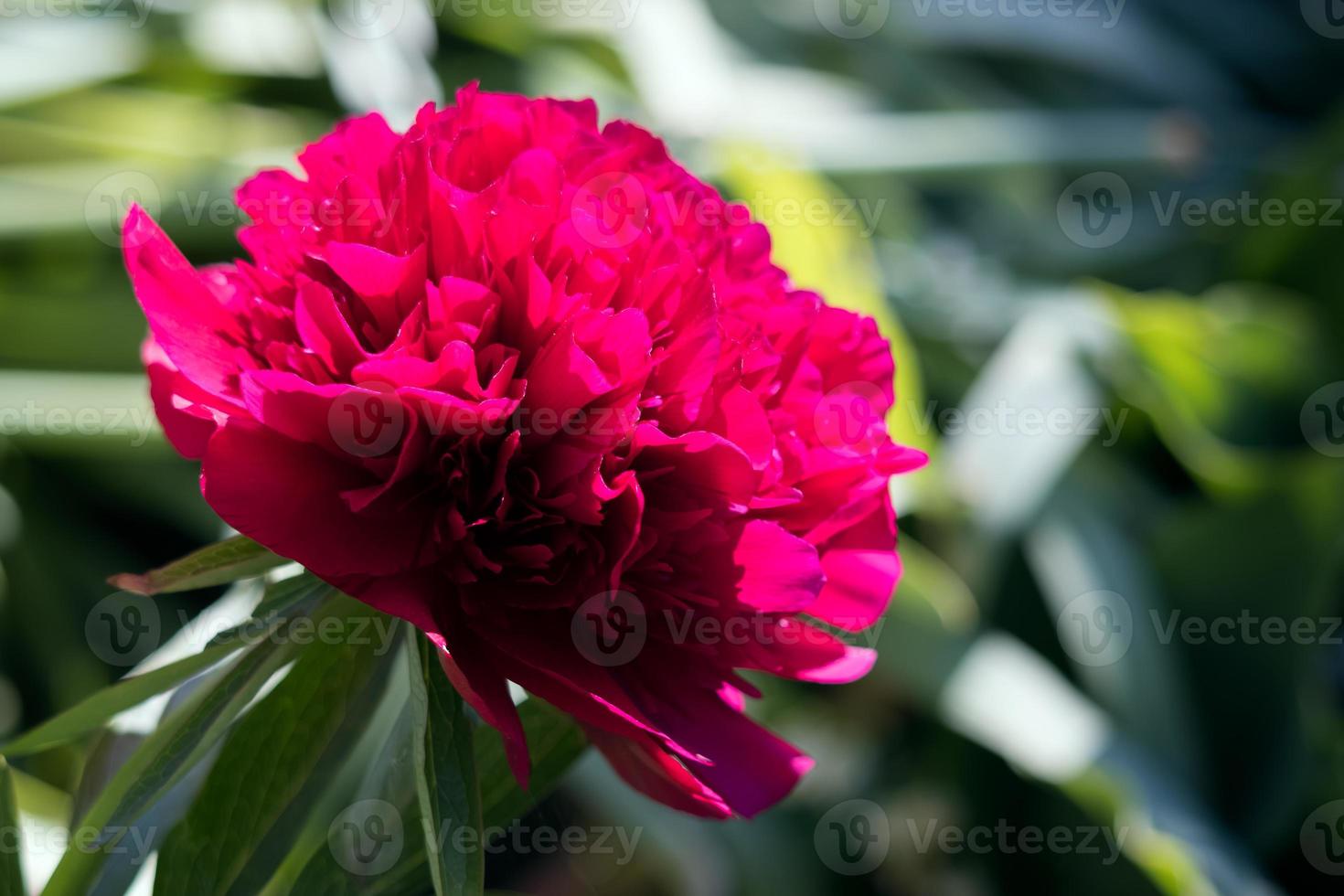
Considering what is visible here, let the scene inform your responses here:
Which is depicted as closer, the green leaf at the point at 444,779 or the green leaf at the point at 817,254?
the green leaf at the point at 444,779

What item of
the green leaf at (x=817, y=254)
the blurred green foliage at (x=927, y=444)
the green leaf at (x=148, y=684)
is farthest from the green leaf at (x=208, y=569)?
the green leaf at (x=817, y=254)

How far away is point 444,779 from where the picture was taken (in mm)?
334

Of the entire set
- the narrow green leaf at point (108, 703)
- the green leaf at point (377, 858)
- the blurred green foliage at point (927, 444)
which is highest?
the narrow green leaf at point (108, 703)

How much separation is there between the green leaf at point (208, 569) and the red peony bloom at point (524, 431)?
0.03 meters

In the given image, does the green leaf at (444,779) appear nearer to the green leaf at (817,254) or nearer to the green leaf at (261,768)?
the green leaf at (261,768)

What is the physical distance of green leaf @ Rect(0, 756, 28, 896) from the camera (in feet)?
1.24

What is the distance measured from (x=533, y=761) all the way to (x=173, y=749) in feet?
0.38

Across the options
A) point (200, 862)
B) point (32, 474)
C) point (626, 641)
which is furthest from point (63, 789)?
point (626, 641)

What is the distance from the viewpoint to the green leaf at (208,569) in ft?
1.12

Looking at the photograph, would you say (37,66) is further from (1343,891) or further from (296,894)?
(1343,891)

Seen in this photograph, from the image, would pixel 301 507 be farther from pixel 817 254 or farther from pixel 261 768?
pixel 817 254

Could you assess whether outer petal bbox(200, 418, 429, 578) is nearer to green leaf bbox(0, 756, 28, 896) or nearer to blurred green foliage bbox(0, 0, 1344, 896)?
green leaf bbox(0, 756, 28, 896)

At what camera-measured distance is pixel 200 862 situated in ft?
1.21

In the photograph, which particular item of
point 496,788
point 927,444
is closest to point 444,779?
point 496,788
